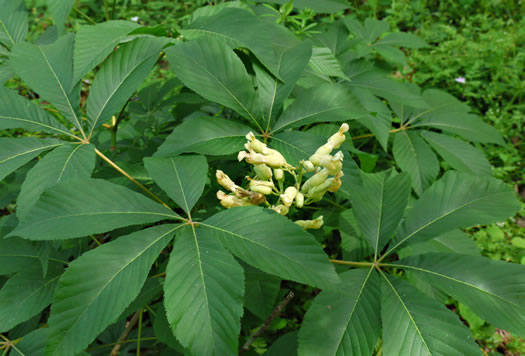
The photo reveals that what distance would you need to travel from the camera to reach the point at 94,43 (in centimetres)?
127

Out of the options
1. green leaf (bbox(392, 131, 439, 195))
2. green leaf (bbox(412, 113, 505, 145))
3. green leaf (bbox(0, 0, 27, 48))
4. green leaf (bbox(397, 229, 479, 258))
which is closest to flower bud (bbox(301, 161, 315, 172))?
green leaf (bbox(397, 229, 479, 258))

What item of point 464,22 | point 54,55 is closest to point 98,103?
point 54,55

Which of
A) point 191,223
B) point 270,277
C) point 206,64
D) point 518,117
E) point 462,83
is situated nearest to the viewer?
point 191,223

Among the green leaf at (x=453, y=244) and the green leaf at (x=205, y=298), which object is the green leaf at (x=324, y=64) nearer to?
the green leaf at (x=453, y=244)

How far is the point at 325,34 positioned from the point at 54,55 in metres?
1.46

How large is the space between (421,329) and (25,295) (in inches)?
49.0

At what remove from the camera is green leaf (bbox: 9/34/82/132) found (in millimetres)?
1287

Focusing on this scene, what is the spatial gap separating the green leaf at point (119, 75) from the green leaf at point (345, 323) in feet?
2.97

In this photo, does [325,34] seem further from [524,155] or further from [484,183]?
[524,155]

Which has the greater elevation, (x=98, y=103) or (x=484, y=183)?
(x=98, y=103)

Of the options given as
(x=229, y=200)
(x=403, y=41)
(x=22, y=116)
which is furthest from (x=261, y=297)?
(x=403, y=41)

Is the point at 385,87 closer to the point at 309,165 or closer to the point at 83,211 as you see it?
the point at 309,165

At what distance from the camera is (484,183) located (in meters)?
1.20

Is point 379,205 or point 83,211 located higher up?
point 83,211
